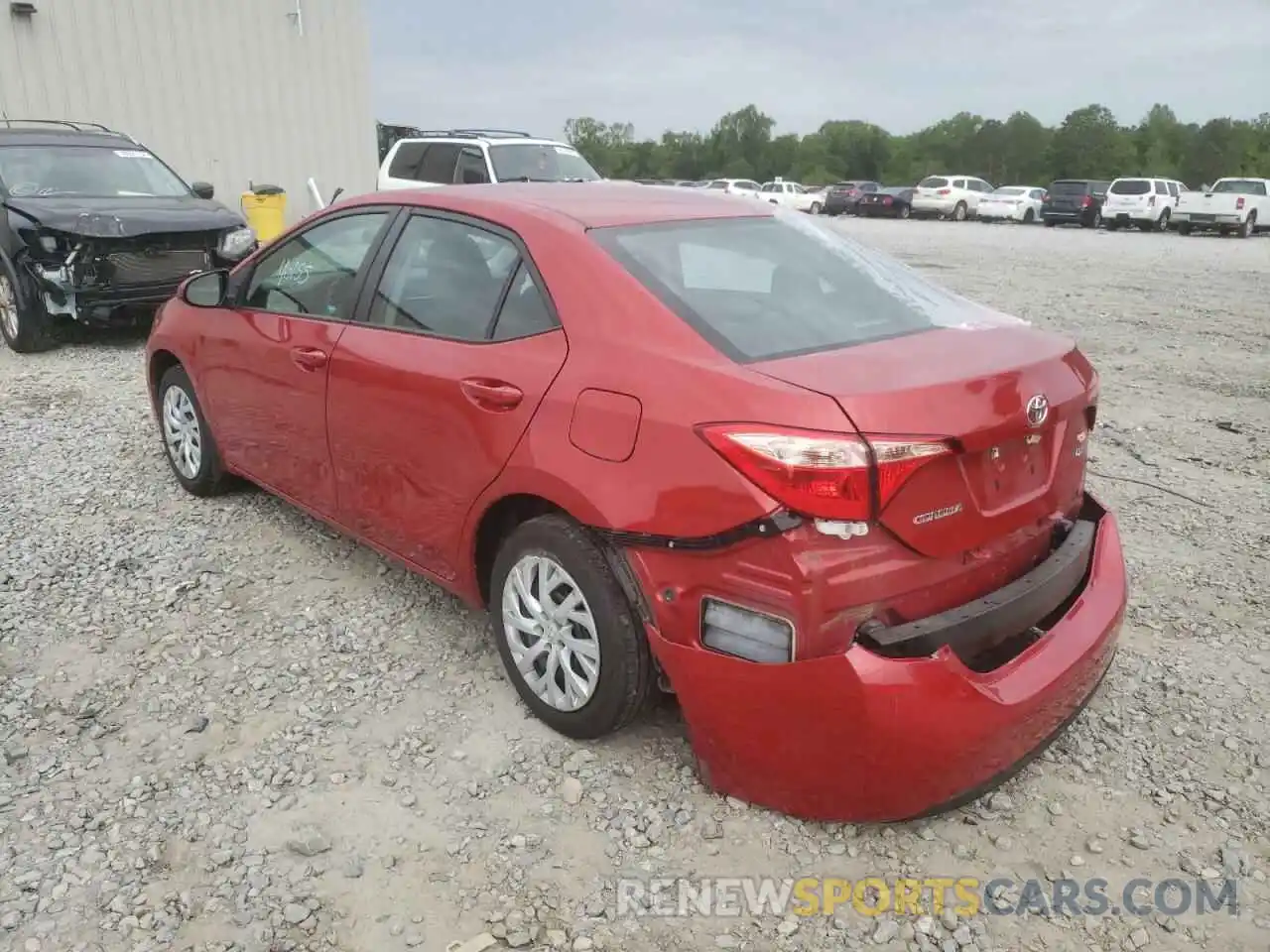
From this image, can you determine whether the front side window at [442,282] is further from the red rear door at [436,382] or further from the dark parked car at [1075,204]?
the dark parked car at [1075,204]

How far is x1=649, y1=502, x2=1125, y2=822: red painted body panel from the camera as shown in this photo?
88.4 inches

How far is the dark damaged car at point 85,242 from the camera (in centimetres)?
765

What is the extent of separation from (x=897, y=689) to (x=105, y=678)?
2598mm

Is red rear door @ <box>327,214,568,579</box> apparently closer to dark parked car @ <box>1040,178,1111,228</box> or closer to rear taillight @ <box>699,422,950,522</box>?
Answer: rear taillight @ <box>699,422,950,522</box>

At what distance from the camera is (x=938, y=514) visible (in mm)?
2336

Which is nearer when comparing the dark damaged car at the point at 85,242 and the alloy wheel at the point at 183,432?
the alloy wheel at the point at 183,432

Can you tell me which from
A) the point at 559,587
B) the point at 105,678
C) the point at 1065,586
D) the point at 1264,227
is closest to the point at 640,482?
the point at 559,587

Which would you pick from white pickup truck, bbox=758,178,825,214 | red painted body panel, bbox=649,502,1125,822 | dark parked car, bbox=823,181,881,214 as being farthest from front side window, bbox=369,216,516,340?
dark parked car, bbox=823,181,881,214

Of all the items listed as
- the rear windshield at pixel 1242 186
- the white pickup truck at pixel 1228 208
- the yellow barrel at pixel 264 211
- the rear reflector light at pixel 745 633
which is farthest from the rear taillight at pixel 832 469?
the rear windshield at pixel 1242 186

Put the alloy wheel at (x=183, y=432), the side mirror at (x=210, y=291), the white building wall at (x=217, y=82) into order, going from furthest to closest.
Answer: the white building wall at (x=217, y=82) → the alloy wheel at (x=183, y=432) → the side mirror at (x=210, y=291)

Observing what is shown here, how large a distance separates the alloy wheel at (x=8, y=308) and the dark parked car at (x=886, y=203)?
33917 millimetres

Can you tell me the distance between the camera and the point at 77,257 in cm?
761

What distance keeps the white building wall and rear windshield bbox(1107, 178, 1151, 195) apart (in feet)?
75.2

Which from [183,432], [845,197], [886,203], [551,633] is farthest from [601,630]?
[845,197]
